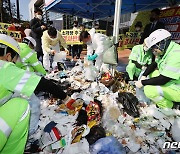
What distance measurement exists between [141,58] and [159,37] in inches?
37.2

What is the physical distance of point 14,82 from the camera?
1.21 meters

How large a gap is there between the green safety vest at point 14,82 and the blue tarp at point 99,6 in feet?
16.2

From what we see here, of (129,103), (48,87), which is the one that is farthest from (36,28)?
(48,87)

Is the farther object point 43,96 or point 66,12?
point 66,12

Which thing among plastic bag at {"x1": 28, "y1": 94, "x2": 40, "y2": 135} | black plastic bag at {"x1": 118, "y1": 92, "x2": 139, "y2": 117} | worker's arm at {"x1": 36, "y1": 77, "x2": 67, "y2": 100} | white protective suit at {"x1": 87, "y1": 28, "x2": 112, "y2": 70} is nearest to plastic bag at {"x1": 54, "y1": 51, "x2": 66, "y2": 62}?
white protective suit at {"x1": 87, "y1": 28, "x2": 112, "y2": 70}

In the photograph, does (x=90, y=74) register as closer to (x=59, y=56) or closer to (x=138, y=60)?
(x=138, y=60)

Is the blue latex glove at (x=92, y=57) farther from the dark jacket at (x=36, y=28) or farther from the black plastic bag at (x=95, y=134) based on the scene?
the black plastic bag at (x=95, y=134)

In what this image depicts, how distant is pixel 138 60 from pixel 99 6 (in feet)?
15.6

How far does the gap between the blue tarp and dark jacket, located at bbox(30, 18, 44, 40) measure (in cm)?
122

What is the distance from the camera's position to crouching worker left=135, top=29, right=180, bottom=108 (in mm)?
2143

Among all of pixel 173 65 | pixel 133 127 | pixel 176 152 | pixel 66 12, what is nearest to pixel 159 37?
pixel 173 65

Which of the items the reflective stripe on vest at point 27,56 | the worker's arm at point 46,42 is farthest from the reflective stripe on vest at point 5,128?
the worker's arm at point 46,42

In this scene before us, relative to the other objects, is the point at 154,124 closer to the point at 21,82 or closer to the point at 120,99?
the point at 120,99

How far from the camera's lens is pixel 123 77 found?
3590 mm
